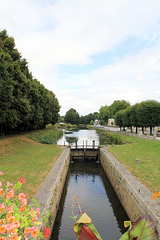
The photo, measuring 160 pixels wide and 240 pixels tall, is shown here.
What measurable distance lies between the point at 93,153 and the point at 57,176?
49.5ft

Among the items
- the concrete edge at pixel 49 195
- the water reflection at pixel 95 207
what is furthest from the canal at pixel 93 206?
Answer: the concrete edge at pixel 49 195

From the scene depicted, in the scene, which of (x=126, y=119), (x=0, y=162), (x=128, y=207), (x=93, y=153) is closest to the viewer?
(x=128, y=207)

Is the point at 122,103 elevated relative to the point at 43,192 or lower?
elevated

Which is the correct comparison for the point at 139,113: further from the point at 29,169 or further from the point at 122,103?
the point at 122,103

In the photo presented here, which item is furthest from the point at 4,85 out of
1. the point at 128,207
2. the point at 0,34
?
the point at 128,207

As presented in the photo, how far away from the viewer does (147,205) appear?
313 inches

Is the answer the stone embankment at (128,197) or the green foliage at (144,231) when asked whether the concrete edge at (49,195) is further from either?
the green foliage at (144,231)

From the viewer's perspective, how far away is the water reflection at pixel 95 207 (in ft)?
31.3

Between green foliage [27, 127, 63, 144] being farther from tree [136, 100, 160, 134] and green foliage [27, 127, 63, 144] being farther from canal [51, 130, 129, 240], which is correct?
tree [136, 100, 160, 134]

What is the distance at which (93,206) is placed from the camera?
40.4 feet

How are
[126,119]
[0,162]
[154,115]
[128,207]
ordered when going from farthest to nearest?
1. [126,119]
2. [154,115]
3. [0,162]
4. [128,207]

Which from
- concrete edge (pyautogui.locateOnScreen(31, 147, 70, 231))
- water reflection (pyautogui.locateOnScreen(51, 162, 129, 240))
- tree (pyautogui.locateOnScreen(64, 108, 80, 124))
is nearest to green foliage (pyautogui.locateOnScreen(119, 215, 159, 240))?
water reflection (pyautogui.locateOnScreen(51, 162, 129, 240))

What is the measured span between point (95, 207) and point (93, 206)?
19 cm

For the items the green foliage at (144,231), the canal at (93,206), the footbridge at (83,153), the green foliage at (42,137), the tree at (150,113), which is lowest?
the canal at (93,206)
